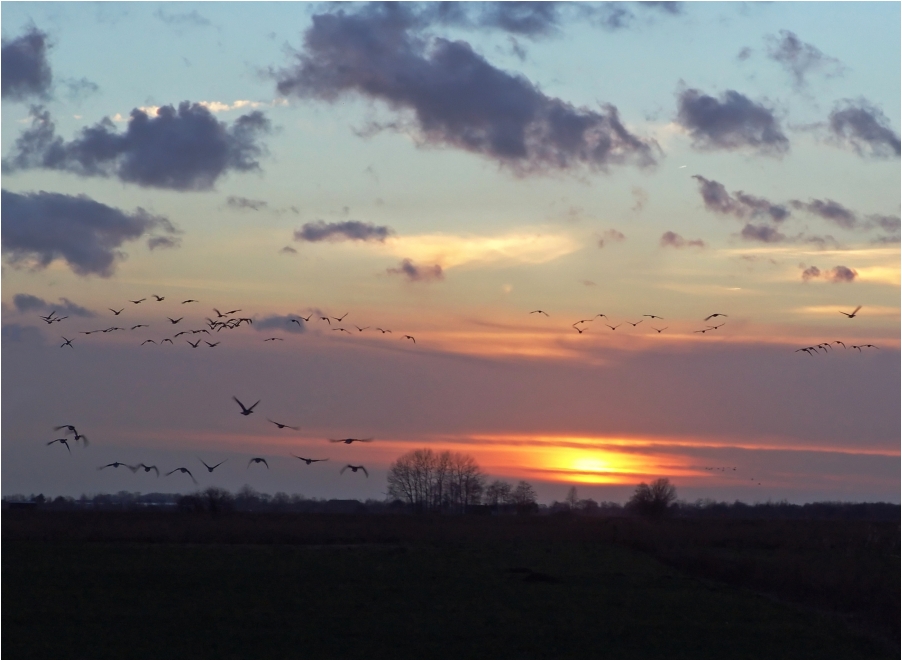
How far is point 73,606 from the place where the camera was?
A: 92.2 feet

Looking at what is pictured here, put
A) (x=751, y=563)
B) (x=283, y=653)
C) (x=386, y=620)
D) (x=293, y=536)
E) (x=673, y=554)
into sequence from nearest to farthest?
(x=283, y=653)
(x=386, y=620)
(x=751, y=563)
(x=673, y=554)
(x=293, y=536)

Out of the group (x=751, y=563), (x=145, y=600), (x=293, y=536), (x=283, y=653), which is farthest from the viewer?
(x=293, y=536)

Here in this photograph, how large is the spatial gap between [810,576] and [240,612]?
82.9 feet

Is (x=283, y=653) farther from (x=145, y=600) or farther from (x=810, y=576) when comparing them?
(x=810, y=576)

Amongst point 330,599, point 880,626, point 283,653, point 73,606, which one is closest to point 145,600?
point 73,606

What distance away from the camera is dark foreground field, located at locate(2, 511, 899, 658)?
23.3 metres

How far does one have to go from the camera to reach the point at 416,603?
3066cm

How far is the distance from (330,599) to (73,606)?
7648mm

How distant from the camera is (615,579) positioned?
135 feet

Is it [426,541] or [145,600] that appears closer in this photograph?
[145,600]

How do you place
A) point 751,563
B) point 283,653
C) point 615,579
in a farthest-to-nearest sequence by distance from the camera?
1. point 751,563
2. point 615,579
3. point 283,653

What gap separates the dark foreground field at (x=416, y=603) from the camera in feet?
76.5

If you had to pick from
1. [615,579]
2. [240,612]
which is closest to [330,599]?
[240,612]

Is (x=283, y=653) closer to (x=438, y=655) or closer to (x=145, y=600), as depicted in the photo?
(x=438, y=655)
